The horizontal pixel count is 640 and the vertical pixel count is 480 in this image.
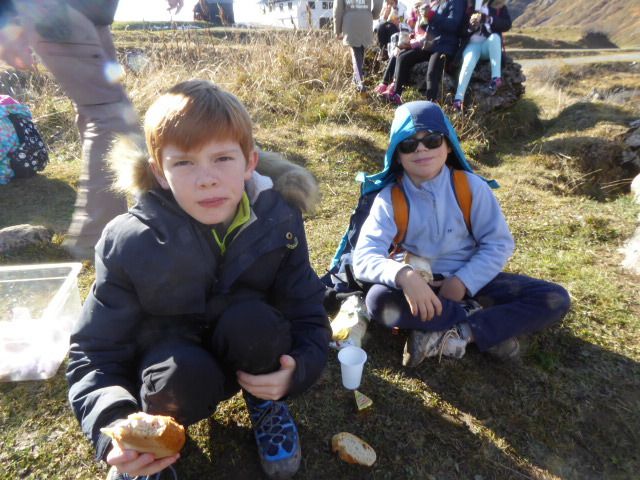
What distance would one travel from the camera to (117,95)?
2.61m

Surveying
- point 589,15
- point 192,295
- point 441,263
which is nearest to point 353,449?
point 192,295

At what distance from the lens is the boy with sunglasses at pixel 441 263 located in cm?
196

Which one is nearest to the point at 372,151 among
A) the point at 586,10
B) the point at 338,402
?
the point at 338,402

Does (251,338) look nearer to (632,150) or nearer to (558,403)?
(558,403)

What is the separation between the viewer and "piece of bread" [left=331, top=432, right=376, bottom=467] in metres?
1.54

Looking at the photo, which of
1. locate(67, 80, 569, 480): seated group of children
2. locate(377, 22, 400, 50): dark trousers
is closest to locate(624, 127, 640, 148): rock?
locate(377, 22, 400, 50): dark trousers

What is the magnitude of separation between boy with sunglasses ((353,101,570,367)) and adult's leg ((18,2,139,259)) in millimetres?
1524

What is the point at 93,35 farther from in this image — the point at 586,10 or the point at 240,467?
the point at 586,10

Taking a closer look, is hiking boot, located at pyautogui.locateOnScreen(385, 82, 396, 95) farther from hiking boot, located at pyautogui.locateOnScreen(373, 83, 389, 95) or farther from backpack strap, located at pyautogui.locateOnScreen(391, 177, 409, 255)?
backpack strap, located at pyautogui.locateOnScreen(391, 177, 409, 255)

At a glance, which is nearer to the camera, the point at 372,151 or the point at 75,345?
the point at 75,345

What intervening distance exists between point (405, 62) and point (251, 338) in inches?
224

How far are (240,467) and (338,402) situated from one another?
1.53 feet

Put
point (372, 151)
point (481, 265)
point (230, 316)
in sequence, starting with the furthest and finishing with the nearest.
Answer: point (372, 151) < point (481, 265) < point (230, 316)

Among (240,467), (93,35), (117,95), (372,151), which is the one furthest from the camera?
(372,151)
